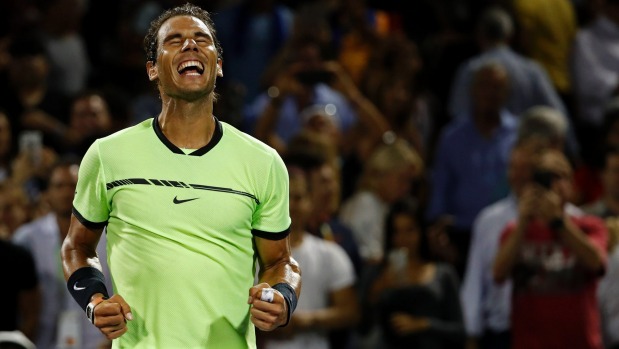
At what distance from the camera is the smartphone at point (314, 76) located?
9.73 meters

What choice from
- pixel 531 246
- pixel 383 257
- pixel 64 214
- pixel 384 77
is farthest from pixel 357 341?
pixel 384 77

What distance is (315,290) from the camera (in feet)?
25.9

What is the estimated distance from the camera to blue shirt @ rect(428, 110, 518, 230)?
928 centimetres

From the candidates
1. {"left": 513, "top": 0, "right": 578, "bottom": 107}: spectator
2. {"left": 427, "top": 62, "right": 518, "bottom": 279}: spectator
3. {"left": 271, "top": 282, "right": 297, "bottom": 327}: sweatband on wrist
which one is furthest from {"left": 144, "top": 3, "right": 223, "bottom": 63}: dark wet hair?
{"left": 513, "top": 0, "right": 578, "bottom": 107}: spectator

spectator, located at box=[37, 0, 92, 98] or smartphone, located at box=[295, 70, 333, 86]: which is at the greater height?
spectator, located at box=[37, 0, 92, 98]

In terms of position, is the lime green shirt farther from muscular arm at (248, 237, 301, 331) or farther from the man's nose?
the man's nose

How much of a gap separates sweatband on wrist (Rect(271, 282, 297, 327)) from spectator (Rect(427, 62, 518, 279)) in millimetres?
4919

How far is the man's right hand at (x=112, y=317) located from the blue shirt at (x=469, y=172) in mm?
5372

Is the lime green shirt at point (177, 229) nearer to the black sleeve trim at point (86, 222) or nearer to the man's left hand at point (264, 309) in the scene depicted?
the black sleeve trim at point (86, 222)

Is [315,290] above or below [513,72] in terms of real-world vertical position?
below

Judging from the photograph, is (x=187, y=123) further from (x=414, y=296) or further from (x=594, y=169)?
(x=594, y=169)

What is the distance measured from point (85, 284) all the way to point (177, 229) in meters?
0.34

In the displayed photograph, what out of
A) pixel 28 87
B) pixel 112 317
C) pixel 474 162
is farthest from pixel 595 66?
pixel 112 317

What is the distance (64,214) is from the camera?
776cm
